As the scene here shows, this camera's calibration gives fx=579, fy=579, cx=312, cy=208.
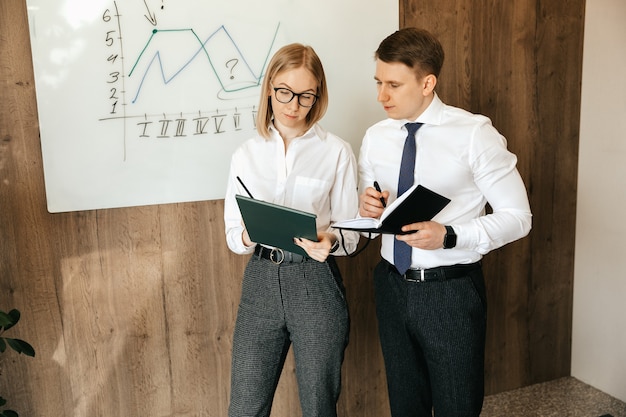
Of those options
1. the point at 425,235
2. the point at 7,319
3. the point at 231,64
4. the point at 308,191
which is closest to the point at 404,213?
the point at 425,235

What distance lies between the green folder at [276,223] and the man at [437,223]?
0.28m

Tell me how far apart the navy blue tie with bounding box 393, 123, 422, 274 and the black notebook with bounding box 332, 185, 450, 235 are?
0.17m

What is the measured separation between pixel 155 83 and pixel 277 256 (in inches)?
32.1

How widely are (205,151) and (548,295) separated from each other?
1.83 metres

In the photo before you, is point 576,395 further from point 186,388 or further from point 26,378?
point 26,378

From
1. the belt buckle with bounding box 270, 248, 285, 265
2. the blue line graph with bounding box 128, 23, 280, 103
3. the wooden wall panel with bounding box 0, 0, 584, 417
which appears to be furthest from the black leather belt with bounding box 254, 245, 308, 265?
the blue line graph with bounding box 128, 23, 280, 103

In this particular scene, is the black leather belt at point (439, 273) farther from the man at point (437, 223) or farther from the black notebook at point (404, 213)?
the black notebook at point (404, 213)

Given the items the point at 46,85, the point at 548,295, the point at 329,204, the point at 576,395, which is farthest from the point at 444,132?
the point at 576,395

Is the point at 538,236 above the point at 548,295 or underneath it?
above

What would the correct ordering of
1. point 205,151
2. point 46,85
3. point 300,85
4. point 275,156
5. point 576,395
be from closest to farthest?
point 300,85 < point 275,156 < point 46,85 < point 205,151 < point 576,395

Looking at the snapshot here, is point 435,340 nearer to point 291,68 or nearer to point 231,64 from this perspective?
point 291,68

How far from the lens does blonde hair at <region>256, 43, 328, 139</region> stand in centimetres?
169

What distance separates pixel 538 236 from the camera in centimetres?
280

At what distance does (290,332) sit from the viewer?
5.78 feet
